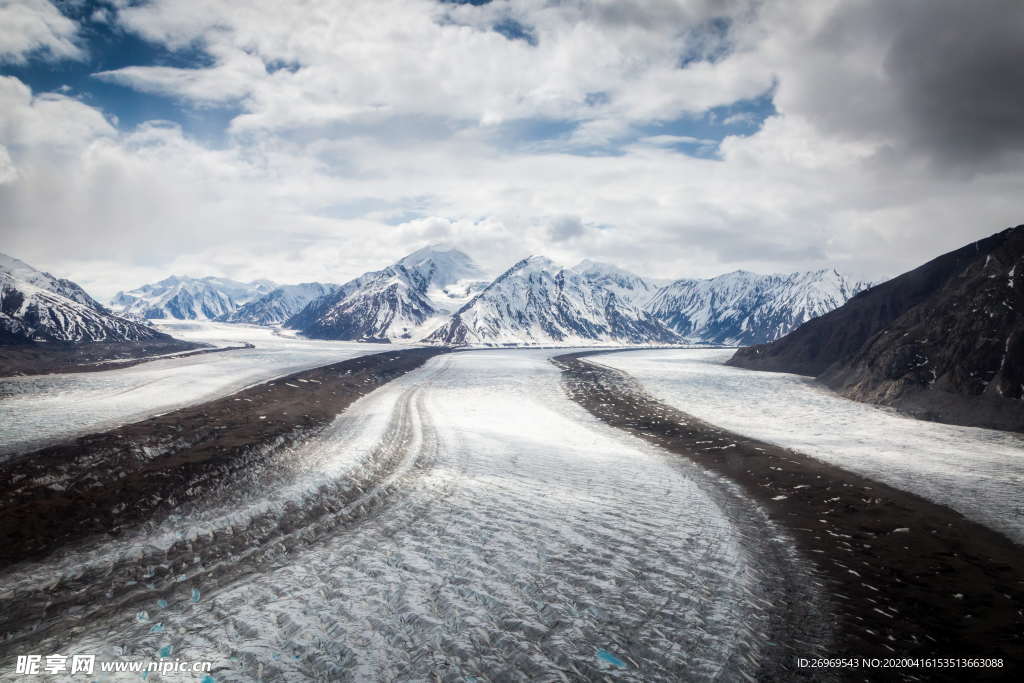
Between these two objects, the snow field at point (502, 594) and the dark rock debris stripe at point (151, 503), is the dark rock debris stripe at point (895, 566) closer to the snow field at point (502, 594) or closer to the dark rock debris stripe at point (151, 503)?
the snow field at point (502, 594)

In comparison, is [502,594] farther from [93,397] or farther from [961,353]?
[961,353]

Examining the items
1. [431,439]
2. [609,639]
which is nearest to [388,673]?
[609,639]

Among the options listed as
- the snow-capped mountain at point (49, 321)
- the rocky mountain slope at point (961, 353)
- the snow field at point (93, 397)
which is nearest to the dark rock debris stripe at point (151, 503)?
the snow field at point (93, 397)

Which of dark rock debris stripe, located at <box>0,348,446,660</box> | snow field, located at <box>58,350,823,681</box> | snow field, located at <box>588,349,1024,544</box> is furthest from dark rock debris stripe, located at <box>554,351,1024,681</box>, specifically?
dark rock debris stripe, located at <box>0,348,446,660</box>

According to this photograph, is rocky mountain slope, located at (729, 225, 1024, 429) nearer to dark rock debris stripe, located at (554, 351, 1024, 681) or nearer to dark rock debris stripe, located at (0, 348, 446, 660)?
dark rock debris stripe, located at (554, 351, 1024, 681)

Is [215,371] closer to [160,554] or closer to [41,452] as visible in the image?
[41,452]
